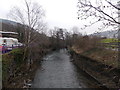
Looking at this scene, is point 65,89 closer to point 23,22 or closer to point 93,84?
point 93,84

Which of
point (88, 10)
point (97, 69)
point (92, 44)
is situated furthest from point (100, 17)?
point (92, 44)

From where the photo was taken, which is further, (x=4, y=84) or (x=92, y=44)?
(x=92, y=44)

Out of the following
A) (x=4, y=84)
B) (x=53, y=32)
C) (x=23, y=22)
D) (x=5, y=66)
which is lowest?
(x=4, y=84)

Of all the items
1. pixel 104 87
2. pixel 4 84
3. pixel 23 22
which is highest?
pixel 23 22

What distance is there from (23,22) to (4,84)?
35.6 ft

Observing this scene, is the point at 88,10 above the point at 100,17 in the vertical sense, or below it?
above

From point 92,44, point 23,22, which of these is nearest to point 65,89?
point 23,22

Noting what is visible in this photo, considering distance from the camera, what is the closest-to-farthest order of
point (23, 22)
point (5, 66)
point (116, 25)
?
point (116, 25) < point (5, 66) < point (23, 22)

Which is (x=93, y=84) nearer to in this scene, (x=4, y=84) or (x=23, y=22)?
(x=4, y=84)

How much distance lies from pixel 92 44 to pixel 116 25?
22851mm

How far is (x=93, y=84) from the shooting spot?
12.6 m

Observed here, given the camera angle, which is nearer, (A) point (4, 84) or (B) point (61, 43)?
(A) point (4, 84)

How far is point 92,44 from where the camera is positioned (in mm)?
24828

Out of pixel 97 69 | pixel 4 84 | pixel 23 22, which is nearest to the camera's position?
pixel 4 84
